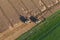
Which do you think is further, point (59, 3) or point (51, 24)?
point (59, 3)

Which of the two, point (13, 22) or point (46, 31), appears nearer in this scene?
point (46, 31)

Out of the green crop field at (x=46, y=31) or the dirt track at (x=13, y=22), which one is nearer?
the green crop field at (x=46, y=31)

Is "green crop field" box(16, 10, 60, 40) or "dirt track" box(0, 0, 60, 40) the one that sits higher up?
"dirt track" box(0, 0, 60, 40)

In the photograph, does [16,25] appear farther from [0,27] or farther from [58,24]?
[58,24]

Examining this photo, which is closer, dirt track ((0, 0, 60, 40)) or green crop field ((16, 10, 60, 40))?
green crop field ((16, 10, 60, 40))

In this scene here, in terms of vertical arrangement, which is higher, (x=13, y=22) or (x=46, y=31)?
(x=13, y=22)

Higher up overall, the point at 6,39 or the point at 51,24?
the point at 6,39

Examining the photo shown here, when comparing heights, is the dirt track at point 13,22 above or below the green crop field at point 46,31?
above

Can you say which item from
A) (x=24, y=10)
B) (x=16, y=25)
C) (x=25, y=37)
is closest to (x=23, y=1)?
(x=24, y=10)
